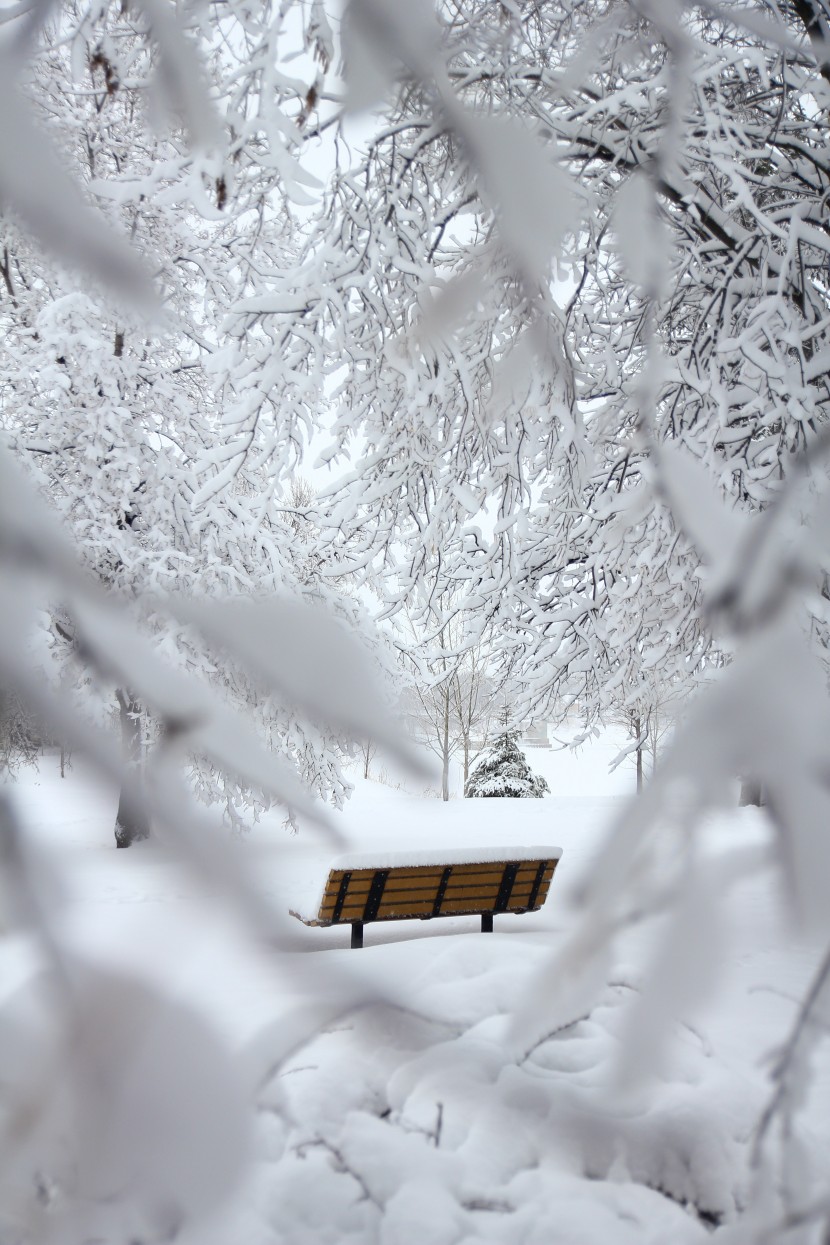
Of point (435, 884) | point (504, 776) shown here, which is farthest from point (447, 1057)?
point (504, 776)

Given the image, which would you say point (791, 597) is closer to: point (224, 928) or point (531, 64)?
point (224, 928)

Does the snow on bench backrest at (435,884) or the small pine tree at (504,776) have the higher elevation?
the snow on bench backrest at (435,884)

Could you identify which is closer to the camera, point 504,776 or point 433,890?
point 433,890

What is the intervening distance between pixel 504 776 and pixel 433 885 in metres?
10.4

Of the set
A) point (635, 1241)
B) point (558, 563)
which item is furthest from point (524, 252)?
point (558, 563)

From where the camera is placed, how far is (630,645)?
5.46m

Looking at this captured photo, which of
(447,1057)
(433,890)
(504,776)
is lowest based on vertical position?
(504,776)

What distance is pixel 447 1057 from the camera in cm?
38

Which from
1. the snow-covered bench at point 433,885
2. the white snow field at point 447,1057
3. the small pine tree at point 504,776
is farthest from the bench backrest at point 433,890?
the small pine tree at point 504,776

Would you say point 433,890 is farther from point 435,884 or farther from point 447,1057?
point 447,1057

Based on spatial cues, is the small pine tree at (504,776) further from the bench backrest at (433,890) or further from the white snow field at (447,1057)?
the bench backrest at (433,890)

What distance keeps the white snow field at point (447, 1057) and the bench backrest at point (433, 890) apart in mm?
453

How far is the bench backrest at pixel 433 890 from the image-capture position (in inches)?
182

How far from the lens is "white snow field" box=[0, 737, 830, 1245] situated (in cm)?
32
